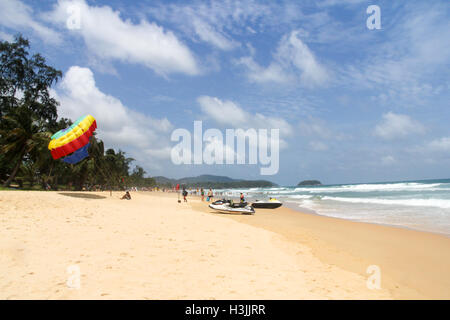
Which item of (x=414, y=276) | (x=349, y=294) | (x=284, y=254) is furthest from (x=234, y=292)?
(x=414, y=276)

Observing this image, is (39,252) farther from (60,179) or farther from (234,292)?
(60,179)

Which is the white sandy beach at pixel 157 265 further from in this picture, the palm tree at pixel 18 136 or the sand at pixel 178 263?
the palm tree at pixel 18 136

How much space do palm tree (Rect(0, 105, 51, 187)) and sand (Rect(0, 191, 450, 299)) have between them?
693 inches

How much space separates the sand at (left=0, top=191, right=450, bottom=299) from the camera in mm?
4688

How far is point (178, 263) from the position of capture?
242 inches

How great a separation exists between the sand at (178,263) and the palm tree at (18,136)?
17.6 m

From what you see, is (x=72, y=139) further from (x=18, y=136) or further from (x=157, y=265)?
(x=157, y=265)

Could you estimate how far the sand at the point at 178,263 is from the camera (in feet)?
15.4

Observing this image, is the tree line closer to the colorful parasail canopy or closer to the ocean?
the colorful parasail canopy

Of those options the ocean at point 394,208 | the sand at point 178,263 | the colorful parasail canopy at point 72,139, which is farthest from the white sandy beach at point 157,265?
the colorful parasail canopy at point 72,139

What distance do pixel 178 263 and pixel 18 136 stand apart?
84.5 ft

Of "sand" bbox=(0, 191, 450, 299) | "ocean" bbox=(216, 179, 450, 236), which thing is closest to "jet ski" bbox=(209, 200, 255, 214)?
→ "ocean" bbox=(216, 179, 450, 236)
